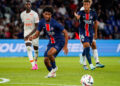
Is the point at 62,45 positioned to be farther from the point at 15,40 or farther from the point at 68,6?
the point at 68,6

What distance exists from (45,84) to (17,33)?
14.8 metres

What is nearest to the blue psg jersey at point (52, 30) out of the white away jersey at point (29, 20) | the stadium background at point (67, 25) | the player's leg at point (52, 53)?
the player's leg at point (52, 53)

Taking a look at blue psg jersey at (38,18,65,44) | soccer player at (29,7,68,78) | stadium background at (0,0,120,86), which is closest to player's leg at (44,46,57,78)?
soccer player at (29,7,68,78)

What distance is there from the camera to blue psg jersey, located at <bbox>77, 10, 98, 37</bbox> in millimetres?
13562

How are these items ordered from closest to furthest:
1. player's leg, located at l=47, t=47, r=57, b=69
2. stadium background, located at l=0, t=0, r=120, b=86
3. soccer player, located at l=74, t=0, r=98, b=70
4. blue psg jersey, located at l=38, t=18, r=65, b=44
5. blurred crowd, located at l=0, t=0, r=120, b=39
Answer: player's leg, located at l=47, t=47, r=57, b=69
blue psg jersey, located at l=38, t=18, r=65, b=44
soccer player, located at l=74, t=0, r=98, b=70
stadium background, located at l=0, t=0, r=120, b=86
blurred crowd, located at l=0, t=0, r=120, b=39

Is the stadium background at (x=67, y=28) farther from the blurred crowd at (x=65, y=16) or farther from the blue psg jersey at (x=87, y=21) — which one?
the blue psg jersey at (x=87, y=21)

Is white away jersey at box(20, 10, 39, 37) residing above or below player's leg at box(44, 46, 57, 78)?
above

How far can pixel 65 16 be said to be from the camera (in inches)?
1013

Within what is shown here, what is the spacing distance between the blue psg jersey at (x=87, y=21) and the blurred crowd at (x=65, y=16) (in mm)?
9418

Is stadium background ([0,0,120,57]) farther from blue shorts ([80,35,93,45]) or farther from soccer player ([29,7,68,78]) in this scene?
soccer player ([29,7,68,78])

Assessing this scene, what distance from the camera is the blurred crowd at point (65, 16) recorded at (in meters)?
24.3

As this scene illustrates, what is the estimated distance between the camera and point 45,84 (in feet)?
30.9

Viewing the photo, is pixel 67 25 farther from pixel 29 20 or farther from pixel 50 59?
pixel 50 59

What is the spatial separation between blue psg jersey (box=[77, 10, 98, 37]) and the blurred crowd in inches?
371
